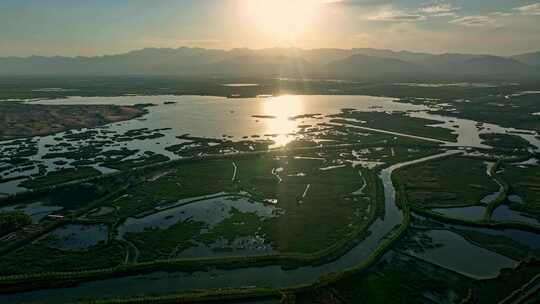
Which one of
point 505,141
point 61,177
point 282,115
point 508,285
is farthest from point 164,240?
point 282,115

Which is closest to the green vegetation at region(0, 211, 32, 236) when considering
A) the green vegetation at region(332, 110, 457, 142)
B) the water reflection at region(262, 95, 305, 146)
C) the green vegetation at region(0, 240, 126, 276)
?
the green vegetation at region(0, 240, 126, 276)

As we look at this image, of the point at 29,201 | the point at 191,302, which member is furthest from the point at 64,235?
the point at 191,302

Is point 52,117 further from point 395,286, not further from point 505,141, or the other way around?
point 505,141

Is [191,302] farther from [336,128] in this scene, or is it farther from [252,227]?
[336,128]

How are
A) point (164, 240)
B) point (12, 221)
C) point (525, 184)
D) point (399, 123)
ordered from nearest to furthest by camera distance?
point (164, 240) → point (12, 221) → point (525, 184) → point (399, 123)

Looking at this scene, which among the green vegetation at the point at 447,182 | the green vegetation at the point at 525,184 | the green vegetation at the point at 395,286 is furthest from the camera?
the green vegetation at the point at 447,182

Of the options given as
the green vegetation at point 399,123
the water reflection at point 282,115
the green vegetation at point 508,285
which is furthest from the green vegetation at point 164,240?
the green vegetation at point 399,123

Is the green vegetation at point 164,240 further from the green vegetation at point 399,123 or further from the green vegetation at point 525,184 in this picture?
the green vegetation at point 399,123

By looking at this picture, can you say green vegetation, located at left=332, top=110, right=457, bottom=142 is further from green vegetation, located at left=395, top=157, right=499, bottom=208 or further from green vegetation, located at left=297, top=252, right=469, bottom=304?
green vegetation, located at left=297, top=252, right=469, bottom=304
